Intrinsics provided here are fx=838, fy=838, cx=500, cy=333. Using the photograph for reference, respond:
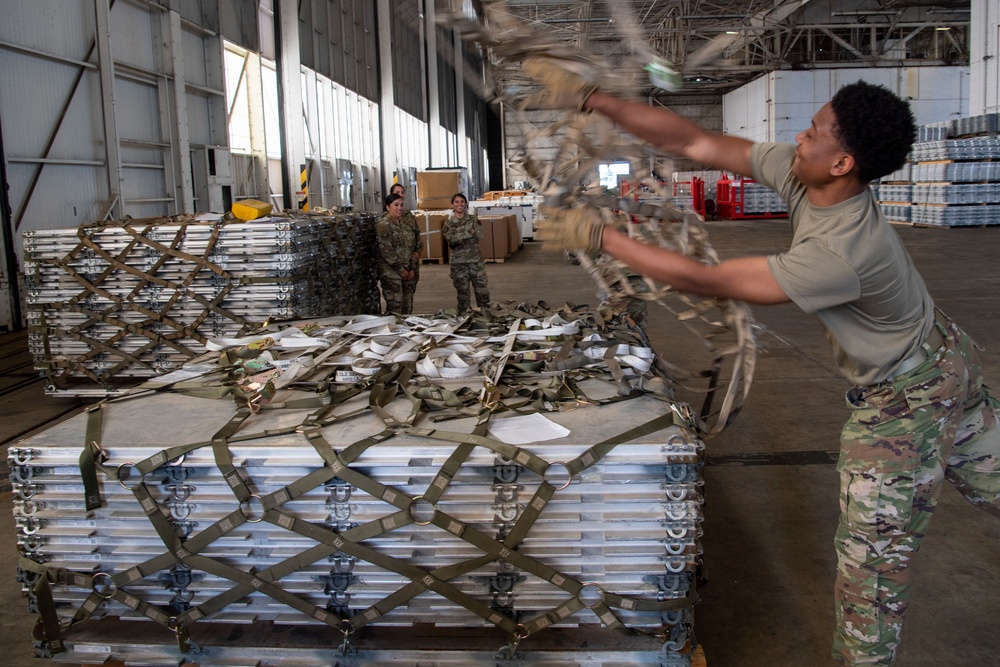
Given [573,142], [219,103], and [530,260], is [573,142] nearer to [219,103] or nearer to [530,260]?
[219,103]

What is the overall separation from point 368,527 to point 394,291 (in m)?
7.95

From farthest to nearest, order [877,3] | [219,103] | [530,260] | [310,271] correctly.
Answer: [877,3] → [530,260] → [219,103] → [310,271]

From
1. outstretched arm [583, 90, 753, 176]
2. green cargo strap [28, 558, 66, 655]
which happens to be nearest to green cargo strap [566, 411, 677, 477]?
outstretched arm [583, 90, 753, 176]

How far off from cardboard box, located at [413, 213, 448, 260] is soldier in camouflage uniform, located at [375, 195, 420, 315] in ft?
28.6

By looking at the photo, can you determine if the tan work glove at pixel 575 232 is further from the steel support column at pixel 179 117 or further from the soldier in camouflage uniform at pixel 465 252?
the steel support column at pixel 179 117

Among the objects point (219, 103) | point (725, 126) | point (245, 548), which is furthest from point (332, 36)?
point (725, 126)

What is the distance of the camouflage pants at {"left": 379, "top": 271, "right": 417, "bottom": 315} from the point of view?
10258 millimetres

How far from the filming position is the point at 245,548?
2588mm

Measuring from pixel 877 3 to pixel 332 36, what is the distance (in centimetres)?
2311

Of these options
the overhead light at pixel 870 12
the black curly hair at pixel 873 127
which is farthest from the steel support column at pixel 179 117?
the overhead light at pixel 870 12

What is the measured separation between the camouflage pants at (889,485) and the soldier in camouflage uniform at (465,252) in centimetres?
890

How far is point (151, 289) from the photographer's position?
691 cm

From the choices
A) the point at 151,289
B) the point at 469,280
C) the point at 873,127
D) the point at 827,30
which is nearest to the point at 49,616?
the point at 873,127

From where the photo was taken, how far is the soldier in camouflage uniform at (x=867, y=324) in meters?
2.29
